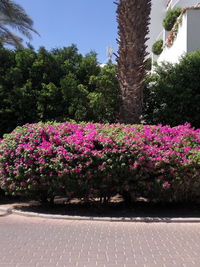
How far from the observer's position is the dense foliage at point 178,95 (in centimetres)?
1091

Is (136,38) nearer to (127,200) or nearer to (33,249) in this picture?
(127,200)

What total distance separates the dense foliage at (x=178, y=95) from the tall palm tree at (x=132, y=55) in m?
1.02

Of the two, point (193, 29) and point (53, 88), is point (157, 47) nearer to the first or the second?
point (193, 29)

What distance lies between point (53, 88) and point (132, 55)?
3004 mm

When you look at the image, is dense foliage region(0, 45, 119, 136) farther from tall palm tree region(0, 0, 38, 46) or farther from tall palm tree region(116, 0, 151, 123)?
tall palm tree region(0, 0, 38, 46)

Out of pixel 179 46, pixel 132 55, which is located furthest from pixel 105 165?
pixel 179 46

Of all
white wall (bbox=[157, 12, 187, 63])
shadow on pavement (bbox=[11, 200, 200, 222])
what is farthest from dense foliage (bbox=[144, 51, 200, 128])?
shadow on pavement (bbox=[11, 200, 200, 222])

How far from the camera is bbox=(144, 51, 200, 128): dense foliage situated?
10.9 meters

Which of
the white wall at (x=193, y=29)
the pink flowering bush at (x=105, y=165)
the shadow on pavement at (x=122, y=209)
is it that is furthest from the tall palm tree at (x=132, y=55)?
the shadow on pavement at (x=122, y=209)

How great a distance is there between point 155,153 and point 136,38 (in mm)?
4435

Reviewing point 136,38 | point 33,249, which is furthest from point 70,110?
point 33,249

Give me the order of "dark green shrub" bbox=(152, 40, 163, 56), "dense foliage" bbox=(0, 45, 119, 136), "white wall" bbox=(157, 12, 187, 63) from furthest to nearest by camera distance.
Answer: "dark green shrub" bbox=(152, 40, 163, 56) < "white wall" bbox=(157, 12, 187, 63) < "dense foliage" bbox=(0, 45, 119, 136)

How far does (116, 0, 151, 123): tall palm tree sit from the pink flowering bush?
9.11 ft

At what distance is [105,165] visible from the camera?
6.95m
